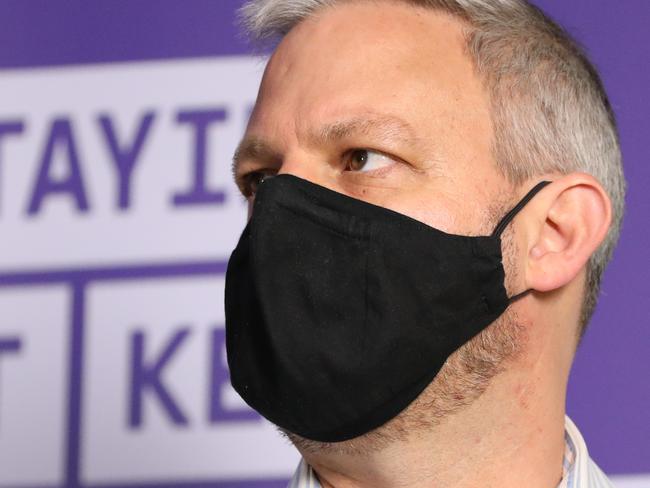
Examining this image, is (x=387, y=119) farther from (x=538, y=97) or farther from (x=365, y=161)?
(x=538, y=97)

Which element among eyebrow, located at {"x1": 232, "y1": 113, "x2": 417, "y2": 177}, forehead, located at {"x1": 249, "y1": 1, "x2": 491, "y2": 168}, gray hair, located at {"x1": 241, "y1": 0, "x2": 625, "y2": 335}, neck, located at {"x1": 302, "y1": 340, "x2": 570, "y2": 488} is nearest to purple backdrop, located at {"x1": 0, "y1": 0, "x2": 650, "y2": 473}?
gray hair, located at {"x1": 241, "y1": 0, "x2": 625, "y2": 335}

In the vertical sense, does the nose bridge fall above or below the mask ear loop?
above

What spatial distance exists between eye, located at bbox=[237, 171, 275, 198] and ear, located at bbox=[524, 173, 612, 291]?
354 mm

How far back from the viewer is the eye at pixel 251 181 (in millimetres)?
1579

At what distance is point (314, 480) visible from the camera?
4.97 feet

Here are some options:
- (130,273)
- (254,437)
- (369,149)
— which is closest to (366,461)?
(369,149)

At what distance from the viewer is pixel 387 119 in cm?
145

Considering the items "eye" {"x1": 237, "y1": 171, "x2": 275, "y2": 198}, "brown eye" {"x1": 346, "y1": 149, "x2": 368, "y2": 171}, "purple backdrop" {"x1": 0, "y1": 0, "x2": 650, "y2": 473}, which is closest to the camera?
"brown eye" {"x1": 346, "y1": 149, "x2": 368, "y2": 171}

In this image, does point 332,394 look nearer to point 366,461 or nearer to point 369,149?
point 366,461

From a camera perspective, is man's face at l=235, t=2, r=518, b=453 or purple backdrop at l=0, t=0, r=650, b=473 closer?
man's face at l=235, t=2, r=518, b=453

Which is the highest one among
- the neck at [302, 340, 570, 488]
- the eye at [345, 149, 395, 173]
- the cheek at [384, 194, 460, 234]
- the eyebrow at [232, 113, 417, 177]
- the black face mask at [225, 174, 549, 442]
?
the eyebrow at [232, 113, 417, 177]

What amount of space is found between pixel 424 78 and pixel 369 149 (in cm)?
12

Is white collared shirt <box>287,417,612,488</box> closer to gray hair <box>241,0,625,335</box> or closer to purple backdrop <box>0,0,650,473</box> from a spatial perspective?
gray hair <box>241,0,625,335</box>

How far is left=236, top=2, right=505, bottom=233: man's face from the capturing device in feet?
4.72
